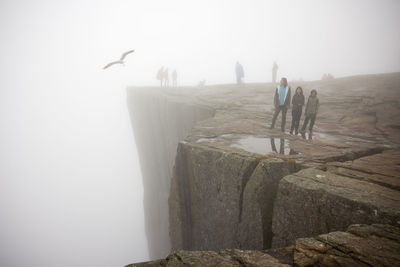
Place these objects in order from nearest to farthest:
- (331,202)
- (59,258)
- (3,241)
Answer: (331,202) → (59,258) → (3,241)

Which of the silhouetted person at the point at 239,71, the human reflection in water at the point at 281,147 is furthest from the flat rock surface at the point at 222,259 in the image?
the silhouetted person at the point at 239,71

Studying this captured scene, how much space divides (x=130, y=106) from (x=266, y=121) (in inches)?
1137

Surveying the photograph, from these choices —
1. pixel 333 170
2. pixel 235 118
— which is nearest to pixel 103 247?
pixel 235 118

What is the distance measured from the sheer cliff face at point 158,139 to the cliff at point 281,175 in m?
2.62

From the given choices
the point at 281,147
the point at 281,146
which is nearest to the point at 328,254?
the point at 281,147

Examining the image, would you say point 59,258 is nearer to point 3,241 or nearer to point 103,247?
point 103,247

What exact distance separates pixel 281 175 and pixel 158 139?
70.4ft

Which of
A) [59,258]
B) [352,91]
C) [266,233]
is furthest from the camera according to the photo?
[59,258]

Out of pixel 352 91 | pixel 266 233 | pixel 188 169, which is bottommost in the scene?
pixel 266 233

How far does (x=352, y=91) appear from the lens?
16625mm

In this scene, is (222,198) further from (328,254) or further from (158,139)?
(158,139)

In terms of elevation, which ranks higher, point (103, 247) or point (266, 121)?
point (266, 121)

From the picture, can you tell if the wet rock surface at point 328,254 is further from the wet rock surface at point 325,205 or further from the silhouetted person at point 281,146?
the silhouetted person at point 281,146

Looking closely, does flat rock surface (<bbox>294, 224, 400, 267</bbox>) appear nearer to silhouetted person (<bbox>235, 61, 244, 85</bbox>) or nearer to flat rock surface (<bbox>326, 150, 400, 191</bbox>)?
flat rock surface (<bbox>326, 150, 400, 191</bbox>)
